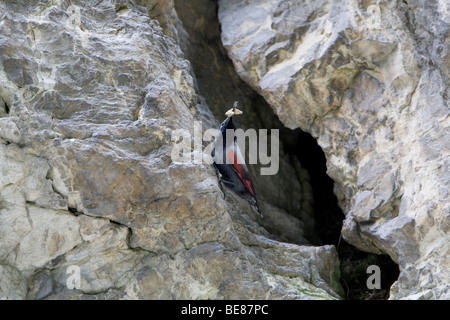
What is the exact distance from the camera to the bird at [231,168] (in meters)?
5.08

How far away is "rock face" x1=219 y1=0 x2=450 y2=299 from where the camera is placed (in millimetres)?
4469

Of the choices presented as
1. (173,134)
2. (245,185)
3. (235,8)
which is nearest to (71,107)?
(173,134)

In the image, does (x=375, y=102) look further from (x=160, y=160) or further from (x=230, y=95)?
(x=160, y=160)

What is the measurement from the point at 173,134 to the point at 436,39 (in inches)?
102

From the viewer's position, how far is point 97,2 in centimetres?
522

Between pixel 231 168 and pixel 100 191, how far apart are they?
1.38 m

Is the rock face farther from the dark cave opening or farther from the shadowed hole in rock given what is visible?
the shadowed hole in rock

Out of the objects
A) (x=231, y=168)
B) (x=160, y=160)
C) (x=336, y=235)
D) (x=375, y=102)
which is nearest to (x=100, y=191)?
(x=160, y=160)

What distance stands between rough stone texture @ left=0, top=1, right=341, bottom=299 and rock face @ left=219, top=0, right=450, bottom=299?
885 mm

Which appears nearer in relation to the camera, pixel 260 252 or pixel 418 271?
pixel 418 271

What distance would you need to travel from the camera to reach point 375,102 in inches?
205
